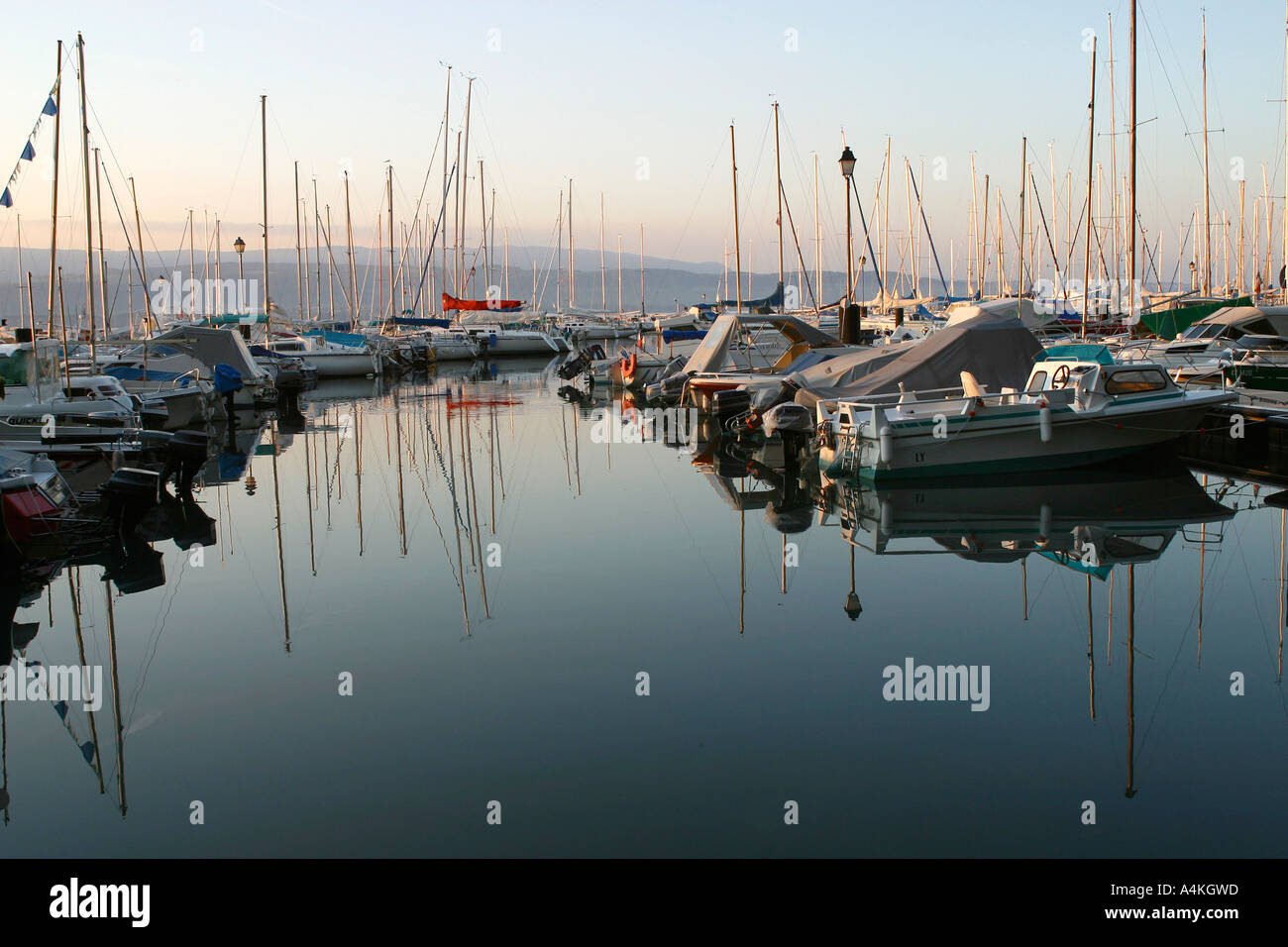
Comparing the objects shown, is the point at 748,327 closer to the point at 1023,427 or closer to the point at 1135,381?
the point at 1135,381

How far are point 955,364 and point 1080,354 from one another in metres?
2.25

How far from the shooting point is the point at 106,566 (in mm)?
13898

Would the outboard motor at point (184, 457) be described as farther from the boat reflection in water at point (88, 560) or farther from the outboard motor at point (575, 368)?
the outboard motor at point (575, 368)

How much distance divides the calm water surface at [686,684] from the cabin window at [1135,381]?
2.00 meters

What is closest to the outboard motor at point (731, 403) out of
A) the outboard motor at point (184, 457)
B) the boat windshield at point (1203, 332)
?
the outboard motor at point (184, 457)

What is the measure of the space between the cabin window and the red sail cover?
62369 millimetres

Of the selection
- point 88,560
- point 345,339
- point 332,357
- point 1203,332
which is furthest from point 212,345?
point 1203,332

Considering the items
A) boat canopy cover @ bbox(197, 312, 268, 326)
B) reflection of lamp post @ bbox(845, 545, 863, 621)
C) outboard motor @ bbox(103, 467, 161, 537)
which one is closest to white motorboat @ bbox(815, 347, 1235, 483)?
reflection of lamp post @ bbox(845, 545, 863, 621)

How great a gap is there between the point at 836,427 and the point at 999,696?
435 inches

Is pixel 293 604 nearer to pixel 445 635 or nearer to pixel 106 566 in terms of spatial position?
pixel 445 635

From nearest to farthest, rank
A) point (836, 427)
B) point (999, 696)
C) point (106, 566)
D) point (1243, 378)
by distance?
point (999, 696) → point (106, 566) → point (836, 427) → point (1243, 378)

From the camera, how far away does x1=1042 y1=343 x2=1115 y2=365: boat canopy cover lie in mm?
20859

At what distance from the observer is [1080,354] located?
21766mm
